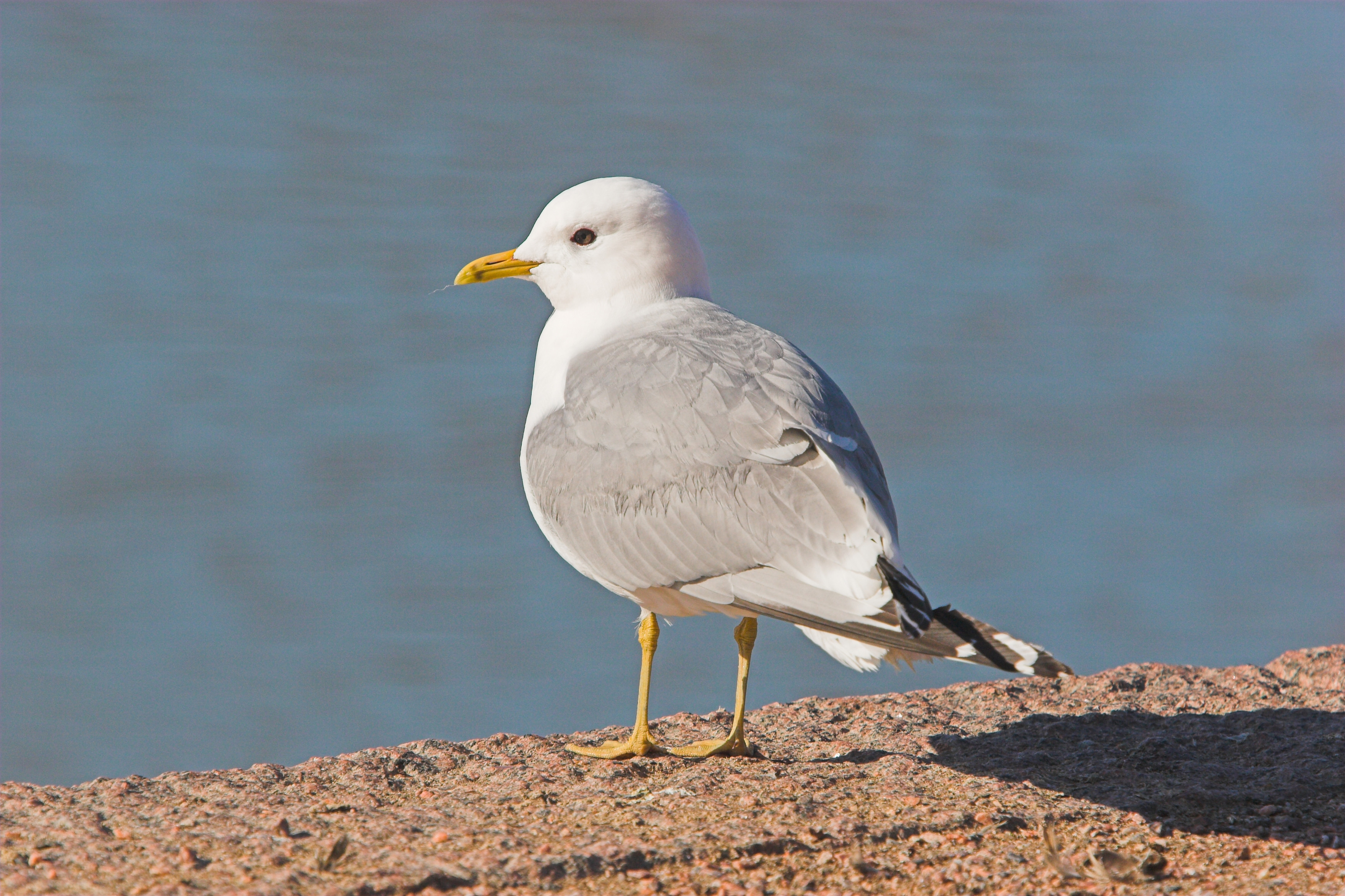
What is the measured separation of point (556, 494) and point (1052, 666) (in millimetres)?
1651

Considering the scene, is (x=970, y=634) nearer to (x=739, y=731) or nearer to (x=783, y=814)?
(x=783, y=814)

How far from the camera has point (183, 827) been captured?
3.36 metres

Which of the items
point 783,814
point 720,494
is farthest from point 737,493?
point 783,814

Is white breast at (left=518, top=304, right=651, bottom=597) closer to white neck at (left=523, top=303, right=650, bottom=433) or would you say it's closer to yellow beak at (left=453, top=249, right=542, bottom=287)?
white neck at (left=523, top=303, right=650, bottom=433)

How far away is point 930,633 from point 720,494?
2.58 ft

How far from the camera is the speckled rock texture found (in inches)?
122

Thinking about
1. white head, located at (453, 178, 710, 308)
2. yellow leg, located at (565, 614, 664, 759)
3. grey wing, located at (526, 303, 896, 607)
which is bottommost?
yellow leg, located at (565, 614, 664, 759)

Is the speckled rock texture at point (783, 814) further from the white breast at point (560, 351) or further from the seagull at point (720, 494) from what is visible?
the white breast at point (560, 351)

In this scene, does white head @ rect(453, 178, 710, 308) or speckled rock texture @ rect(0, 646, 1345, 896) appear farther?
white head @ rect(453, 178, 710, 308)

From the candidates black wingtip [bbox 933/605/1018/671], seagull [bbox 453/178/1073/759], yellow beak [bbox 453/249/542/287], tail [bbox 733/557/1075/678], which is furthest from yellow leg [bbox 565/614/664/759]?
yellow beak [bbox 453/249/542/287]

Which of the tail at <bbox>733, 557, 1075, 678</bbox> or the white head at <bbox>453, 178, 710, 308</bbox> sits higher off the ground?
the white head at <bbox>453, 178, 710, 308</bbox>

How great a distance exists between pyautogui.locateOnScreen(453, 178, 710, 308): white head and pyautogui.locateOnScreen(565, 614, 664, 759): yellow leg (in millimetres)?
1263

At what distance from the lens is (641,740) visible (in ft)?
14.4

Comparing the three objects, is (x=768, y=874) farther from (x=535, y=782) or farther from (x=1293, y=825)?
(x=1293, y=825)
